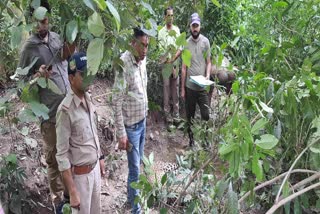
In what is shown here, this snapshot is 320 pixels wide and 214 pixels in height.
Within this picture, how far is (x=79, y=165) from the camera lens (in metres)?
2.82

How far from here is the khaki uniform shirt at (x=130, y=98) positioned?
11.0 ft

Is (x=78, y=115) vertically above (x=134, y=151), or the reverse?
(x=78, y=115)

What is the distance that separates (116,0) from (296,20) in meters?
1.52

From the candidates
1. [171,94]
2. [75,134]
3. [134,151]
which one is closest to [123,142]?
[134,151]

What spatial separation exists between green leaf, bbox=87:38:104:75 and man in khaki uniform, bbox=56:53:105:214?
3.90 ft

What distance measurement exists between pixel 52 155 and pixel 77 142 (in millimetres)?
728

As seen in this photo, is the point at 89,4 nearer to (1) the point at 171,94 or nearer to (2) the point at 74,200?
(2) the point at 74,200

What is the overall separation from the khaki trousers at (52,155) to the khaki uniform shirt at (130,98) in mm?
519

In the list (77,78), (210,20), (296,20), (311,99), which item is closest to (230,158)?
(311,99)

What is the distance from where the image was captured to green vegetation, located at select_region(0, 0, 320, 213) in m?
1.68

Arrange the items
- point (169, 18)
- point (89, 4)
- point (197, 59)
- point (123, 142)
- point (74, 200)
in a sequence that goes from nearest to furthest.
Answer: point (89, 4)
point (74, 200)
point (123, 142)
point (169, 18)
point (197, 59)

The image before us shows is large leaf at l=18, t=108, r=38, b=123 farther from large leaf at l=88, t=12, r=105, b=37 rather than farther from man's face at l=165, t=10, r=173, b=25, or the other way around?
man's face at l=165, t=10, r=173, b=25

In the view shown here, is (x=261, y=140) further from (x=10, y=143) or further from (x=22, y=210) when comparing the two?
(x=10, y=143)

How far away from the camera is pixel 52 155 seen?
341cm
